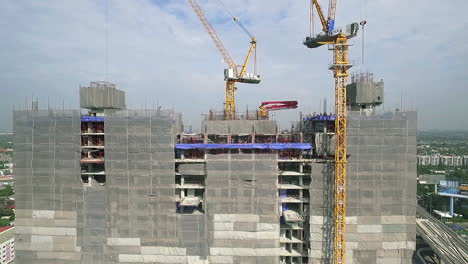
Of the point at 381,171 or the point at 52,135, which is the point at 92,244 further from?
the point at 381,171

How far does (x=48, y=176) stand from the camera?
24.8 meters

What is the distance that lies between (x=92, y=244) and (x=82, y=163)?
868cm

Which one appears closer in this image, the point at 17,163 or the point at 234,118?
the point at 17,163

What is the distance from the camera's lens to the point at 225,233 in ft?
80.6

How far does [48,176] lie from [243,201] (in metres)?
21.0

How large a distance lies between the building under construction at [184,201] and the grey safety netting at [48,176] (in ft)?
0.35

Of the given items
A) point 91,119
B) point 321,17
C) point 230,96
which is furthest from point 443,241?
point 91,119

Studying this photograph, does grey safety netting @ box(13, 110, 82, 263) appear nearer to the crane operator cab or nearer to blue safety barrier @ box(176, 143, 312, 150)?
blue safety barrier @ box(176, 143, 312, 150)

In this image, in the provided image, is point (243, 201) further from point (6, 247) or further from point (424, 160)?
point (424, 160)

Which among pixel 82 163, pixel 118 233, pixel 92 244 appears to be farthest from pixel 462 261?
pixel 82 163

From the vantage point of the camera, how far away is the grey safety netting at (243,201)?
24359mm

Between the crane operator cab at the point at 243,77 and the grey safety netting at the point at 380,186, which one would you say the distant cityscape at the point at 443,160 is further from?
the grey safety netting at the point at 380,186

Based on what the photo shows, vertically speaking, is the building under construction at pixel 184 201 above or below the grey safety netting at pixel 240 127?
below

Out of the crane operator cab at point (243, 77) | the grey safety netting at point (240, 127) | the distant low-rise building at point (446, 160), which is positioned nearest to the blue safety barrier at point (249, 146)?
the grey safety netting at point (240, 127)
